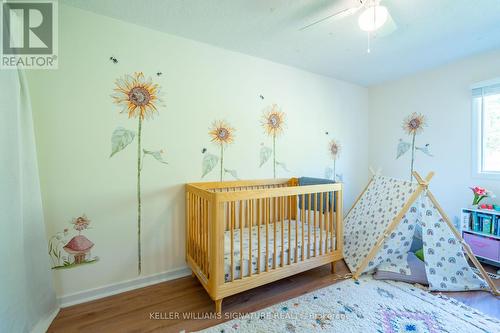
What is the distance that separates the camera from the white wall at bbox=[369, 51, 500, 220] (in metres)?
2.69

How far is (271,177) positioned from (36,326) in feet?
7.87

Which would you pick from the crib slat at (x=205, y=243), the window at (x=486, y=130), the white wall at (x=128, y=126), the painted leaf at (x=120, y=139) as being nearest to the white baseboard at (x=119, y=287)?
the white wall at (x=128, y=126)

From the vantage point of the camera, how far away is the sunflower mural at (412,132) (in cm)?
313

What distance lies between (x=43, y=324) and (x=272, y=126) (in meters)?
2.71

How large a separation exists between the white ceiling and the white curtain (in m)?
0.98

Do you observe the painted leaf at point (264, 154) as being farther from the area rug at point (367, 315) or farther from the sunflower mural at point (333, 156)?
the area rug at point (367, 315)

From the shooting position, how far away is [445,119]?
2908mm

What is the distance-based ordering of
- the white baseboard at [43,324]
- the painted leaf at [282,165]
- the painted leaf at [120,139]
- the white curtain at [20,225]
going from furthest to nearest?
the painted leaf at [282,165] → the painted leaf at [120,139] → the white baseboard at [43,324] → the white curtain at [20,225]

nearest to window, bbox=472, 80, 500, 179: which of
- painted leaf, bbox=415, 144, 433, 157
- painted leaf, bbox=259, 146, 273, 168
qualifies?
painted leaf, bbox=415, 144, 433, 157

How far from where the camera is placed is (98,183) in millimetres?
1893

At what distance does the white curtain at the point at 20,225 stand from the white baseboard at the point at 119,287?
0.10 m

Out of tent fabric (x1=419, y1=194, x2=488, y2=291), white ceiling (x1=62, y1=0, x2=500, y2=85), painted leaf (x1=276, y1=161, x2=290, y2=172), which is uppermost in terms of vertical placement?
white ceiling (x1=62, y1=0, x2=500, y2=85)

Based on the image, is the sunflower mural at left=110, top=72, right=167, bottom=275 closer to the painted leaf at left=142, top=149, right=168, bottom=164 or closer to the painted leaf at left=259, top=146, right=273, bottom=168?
the painted leaf at left=142, top=149, right=168, bottom=164

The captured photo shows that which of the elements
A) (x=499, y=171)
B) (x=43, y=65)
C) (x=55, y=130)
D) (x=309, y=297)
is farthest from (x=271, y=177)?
(x=499, y=171)
